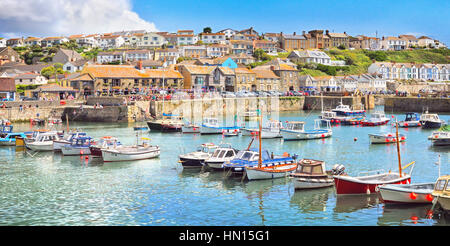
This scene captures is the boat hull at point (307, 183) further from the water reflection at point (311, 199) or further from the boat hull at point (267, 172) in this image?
the boat hull at point (267, 172)

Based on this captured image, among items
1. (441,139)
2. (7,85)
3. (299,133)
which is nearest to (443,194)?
(441,139)

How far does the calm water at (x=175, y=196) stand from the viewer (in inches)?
872

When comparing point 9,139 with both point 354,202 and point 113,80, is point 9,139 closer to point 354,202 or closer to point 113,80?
point 113,80

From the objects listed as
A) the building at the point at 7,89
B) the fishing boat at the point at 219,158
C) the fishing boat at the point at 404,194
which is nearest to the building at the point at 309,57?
the building at the point at 7,89

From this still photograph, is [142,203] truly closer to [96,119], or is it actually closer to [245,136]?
[245,136]

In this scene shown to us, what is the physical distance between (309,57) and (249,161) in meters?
117

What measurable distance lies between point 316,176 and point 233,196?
4.95 m

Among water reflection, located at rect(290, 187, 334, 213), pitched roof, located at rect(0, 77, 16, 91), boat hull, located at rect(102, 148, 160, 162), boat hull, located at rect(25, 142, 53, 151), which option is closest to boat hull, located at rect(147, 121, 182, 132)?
boat hull, located at rect(25, 142, 53, 151)

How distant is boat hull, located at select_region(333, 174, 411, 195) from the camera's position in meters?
25.5

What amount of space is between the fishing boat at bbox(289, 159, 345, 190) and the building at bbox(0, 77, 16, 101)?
197ft

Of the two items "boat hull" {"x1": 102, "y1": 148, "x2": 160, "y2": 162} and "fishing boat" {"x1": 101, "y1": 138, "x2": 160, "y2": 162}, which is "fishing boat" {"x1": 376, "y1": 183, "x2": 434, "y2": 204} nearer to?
"fishing boat" {"x1": 101, "y1": 138, "x2": 160, "y2": 162}

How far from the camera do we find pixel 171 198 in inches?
1025

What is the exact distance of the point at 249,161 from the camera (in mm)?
31141
